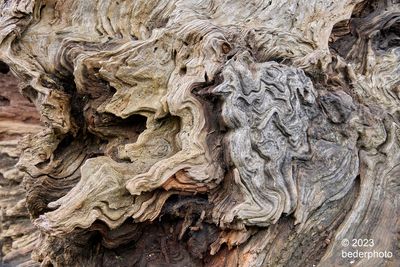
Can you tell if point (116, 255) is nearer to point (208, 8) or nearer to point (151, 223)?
point (151, 223)

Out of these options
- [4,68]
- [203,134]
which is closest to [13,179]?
[4,68]

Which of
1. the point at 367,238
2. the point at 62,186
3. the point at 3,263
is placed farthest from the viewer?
the point at 3,263

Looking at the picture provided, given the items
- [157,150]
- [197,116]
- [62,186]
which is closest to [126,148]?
[157,150]

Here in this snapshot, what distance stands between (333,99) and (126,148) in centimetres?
→ 225

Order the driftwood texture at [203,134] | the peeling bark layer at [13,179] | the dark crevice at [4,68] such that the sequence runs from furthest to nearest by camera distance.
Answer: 1. the dark crevice at [4,68]
2. the peeling bark layer at [13,179]
3. the driftwood texture at [203,134]

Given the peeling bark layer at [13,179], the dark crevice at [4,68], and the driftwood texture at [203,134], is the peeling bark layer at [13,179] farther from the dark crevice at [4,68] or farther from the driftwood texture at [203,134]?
the driftwood texture at [203,134]

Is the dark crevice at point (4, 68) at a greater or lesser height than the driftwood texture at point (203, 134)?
lesser

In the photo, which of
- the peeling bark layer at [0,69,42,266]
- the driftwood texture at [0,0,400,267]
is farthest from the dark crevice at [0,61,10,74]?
the driftwood texture at [0,0,400,267]

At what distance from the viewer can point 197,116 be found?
4895 millimetres

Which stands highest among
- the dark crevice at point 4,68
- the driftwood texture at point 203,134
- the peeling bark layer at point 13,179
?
the driftwood texture at point 203,134

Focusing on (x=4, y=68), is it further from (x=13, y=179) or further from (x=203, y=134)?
(x=203, y=134)

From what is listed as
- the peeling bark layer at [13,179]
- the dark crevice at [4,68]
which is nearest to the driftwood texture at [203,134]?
the dark crevice at [4,68]

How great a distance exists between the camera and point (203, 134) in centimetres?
484

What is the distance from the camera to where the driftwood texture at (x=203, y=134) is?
466cm
